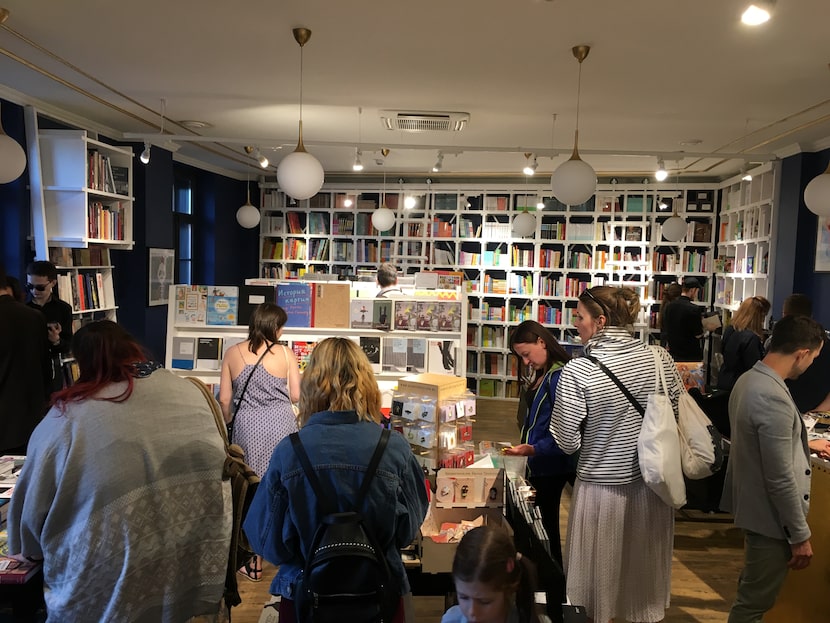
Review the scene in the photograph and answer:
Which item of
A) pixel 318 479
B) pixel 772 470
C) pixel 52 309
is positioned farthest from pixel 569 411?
pixel 52 309

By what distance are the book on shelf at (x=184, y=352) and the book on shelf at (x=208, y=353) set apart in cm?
3

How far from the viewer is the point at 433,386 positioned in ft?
8.41

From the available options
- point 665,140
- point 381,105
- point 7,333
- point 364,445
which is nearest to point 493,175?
point 665,140

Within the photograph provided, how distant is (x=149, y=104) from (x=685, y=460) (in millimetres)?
4751

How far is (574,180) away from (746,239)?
427 cm

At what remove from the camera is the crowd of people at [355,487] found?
1.64 meters

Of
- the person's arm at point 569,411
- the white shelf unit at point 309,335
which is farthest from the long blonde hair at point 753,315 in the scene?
the person's arm at point 569,411

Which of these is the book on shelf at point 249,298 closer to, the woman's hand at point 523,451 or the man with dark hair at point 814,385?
the woman's hand at point 523,451

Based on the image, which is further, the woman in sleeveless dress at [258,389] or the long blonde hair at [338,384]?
the woman in sleeveless dress at [258,389]

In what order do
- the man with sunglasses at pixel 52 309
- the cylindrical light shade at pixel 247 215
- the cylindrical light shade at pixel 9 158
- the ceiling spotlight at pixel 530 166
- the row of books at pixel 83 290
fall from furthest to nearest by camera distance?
the cylindrical light shade at pixel 247 215, the ceiling spotlight at pixel 530 166, the row of books at pixel 83 290, the man with sunglasses at pixel 52 309, the cylindrical light shade at pixel 9 158

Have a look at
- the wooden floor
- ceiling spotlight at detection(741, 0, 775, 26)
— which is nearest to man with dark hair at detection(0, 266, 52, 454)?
the wooden floor

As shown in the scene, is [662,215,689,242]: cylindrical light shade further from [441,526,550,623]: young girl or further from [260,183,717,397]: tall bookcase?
[441,526,550,623]: young girl

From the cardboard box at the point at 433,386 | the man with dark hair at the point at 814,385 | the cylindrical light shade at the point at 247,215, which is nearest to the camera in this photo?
the cardboard box at the point at 433,386

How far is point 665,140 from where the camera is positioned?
6102 mm
